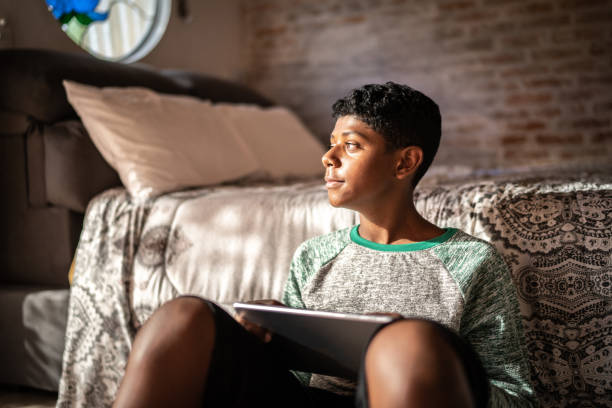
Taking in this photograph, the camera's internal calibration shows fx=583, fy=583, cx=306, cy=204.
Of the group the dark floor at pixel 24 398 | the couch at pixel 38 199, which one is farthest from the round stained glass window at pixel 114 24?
the dark floor at pixel 24 398

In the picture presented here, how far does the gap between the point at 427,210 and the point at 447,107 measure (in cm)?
226

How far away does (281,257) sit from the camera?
1.54m

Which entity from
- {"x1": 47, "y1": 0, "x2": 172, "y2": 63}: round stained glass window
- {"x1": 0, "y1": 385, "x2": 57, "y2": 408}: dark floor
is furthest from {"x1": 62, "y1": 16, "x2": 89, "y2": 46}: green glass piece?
{"x1": 0, "y1": 385, "x2": 57, "y2": 408}: dark floor

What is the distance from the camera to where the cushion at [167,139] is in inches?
74.5

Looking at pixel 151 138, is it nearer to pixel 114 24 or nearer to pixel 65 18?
pixel 65 18

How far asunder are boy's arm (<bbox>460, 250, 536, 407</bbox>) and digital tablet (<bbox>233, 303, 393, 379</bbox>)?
0.78ft

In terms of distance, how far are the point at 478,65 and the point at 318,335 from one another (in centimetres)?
300

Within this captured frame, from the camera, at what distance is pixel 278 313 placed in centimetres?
89

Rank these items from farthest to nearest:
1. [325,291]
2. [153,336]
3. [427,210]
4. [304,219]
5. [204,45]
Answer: [204,45] < [304,219] < [427,210] < [325,291] < [153,336]

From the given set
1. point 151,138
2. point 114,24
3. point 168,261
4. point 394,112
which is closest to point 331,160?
point 394,112

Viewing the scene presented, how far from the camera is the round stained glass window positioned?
102 inches

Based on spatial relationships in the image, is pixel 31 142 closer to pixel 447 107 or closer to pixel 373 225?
pixel 373 225

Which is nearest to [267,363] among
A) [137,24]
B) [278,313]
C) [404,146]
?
[278,313]

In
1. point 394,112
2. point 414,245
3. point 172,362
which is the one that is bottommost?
point 172,362
